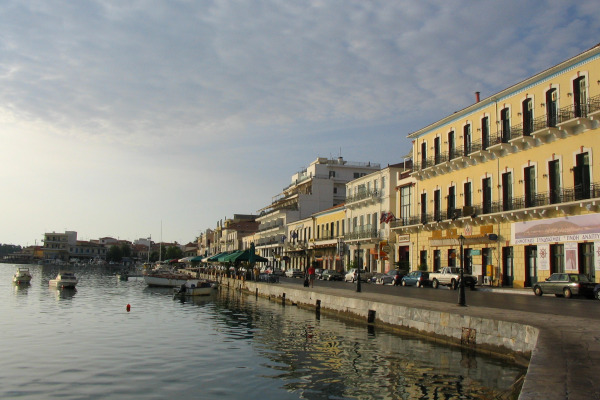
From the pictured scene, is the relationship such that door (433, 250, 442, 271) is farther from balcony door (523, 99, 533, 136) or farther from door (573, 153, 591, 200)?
door (573, 153, 591, 200)

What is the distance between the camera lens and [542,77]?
35.7 meters

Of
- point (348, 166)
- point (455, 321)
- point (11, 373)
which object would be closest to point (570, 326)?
point (455, 321)

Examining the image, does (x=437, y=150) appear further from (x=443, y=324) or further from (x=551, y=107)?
(x=443, y=324)

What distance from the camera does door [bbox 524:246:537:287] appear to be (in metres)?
36.1

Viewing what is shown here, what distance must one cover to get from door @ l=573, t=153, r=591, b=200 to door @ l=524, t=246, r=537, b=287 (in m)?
5.39

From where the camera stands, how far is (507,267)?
3872 centimetres

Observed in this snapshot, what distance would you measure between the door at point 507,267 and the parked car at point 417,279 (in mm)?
5549

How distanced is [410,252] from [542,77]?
21500 millimetres

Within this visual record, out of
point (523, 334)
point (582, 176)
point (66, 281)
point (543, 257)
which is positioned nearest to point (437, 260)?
point (543, 257)

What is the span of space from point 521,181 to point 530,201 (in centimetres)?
184

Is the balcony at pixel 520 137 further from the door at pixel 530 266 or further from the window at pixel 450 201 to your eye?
the door at pixel 530 266

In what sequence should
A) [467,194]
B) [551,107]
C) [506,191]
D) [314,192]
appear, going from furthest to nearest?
[314,192]
[467,194]
[506,191]
[551,107]

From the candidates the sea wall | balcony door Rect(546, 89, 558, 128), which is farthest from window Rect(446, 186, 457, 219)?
the sea wall

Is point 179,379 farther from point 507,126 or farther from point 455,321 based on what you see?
point 507,126
